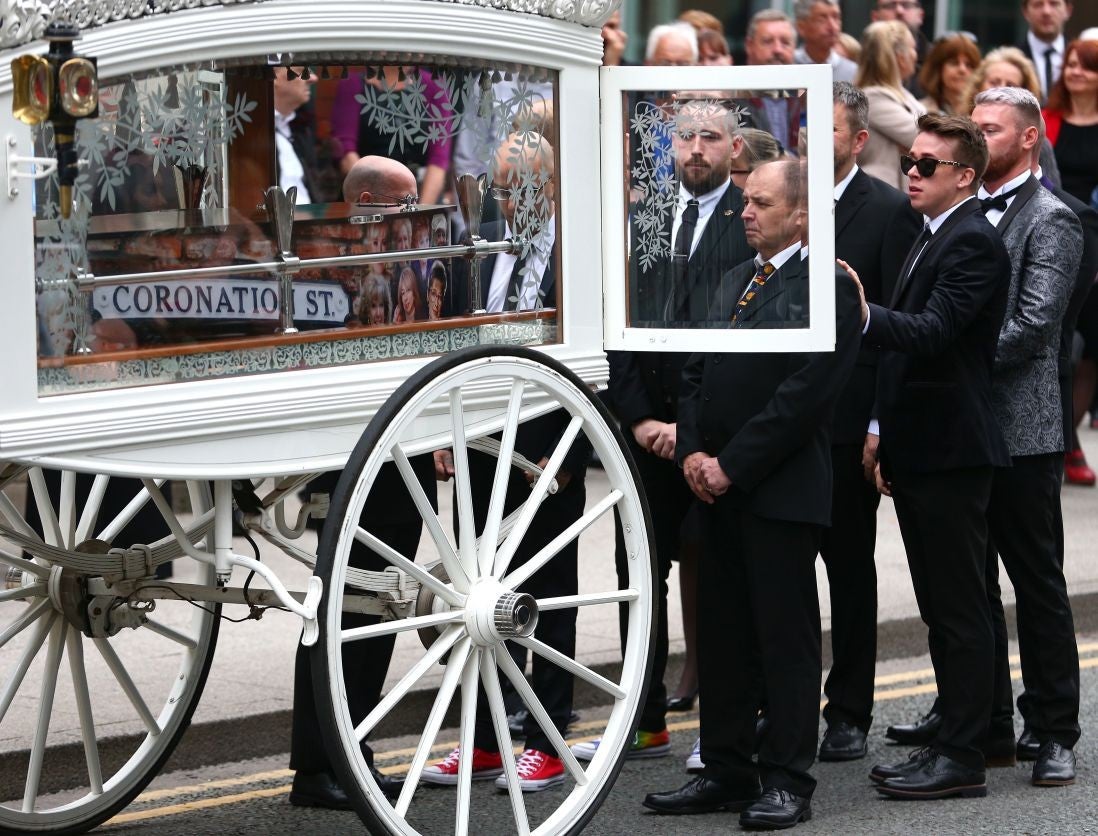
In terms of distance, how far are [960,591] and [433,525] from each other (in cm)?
175

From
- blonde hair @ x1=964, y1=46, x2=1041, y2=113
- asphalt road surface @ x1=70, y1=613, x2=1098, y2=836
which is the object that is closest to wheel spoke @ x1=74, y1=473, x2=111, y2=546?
asphalt road surface @ x1=70, y1=613, x2=1098, y2=836

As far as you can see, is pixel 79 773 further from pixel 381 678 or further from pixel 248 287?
pixel 248 287

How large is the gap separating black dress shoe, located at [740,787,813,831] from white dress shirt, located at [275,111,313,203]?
194 centimetres

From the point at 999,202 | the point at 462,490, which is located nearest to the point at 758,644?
the point at 462,490

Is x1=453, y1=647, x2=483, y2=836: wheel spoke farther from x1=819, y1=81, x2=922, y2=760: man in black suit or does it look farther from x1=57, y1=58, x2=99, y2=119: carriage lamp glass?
x1=819, y1=81, x2=922, y2=760: man in black suit

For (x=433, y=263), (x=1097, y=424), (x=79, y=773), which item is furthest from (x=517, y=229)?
(x=1097, y=424)

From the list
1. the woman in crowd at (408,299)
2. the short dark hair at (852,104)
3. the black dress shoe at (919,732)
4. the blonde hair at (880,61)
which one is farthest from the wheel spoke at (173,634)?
the blonde hair at (880,61)

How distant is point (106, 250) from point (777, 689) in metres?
2.10

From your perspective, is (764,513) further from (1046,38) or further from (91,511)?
(1046,38)

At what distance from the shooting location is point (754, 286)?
5.05 m

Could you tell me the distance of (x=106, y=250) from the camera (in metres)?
4.15

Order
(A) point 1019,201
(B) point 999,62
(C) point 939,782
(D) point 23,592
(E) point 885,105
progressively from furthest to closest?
1. (E) point 885,105
2. (B) point 999,62
3. (A) point 1019,201
4. (C) point 939,782
5. (D) point 23,592

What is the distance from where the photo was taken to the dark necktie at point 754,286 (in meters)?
5.05

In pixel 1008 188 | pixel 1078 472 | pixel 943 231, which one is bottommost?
pixel 1078 472
